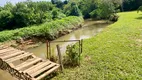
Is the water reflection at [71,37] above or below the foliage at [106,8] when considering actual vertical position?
below

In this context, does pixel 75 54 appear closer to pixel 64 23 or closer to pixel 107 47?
pixel 107 47

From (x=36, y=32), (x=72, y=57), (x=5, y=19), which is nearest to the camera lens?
(x=72, y=57)

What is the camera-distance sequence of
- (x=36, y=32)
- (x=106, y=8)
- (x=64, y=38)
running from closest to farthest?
1. (x=36, y=32)
2. (x=64, y=38)
3. (x=106, y=8)

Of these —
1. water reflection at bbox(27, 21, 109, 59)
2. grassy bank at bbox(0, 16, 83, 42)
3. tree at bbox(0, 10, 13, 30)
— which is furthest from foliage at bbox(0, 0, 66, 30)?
water reflection at bbox(27, 21, 109, 59)

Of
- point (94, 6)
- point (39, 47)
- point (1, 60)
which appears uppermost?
point (94, 6)

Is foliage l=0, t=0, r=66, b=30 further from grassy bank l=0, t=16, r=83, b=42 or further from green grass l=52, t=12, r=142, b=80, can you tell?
green grass l=52, t=12, r=142, b=80

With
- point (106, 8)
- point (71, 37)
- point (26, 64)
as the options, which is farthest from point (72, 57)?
point (106, 8)

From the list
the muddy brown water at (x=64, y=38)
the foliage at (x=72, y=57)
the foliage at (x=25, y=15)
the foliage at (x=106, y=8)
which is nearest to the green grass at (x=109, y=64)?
the foliage at (x=72, y=57)

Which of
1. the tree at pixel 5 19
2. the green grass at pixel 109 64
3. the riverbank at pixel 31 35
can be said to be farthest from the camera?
the tree at pixel 5 19

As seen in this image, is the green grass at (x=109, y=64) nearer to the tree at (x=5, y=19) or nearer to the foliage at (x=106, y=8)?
the tree at (x=5, y=19)

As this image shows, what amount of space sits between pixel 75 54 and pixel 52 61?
112 cm

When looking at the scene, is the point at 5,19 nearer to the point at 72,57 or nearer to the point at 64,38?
the point at 64,38

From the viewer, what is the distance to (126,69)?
6.04m

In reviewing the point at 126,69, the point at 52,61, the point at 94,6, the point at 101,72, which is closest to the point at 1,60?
the point at 52,61
